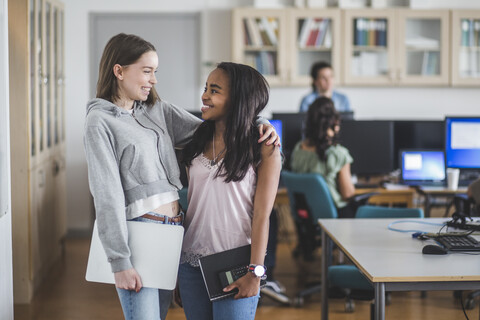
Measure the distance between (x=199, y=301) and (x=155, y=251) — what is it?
22 centimetres

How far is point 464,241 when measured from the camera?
2377 millimetres

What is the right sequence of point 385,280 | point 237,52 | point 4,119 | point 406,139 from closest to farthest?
1. point 385,280
2. point 4,119
3. point 406,139
4. point 237,52

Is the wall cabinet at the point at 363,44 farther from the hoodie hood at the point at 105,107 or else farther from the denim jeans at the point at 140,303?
the denim jeans at the point at 140,303

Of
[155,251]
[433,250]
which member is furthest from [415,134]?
[155,251]

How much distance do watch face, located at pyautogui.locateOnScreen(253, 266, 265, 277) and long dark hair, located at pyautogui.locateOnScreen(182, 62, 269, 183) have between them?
0.87 ft

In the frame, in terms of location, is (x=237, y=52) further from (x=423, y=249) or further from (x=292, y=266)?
(x=423, y=249)

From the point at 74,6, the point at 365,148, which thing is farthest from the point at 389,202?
the point at 74,6

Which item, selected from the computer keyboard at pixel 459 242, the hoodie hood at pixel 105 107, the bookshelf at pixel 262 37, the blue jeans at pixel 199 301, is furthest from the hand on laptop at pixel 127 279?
the bookshelf at pixel 262 37

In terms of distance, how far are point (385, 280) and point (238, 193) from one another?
0.58m

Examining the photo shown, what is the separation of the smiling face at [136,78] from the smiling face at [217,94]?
0.18 meters

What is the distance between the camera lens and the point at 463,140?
426 centimetres

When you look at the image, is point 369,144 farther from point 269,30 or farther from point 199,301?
point 199,301

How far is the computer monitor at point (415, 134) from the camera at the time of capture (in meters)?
4.64

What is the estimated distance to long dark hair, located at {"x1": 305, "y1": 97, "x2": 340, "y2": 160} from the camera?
3.85 metres
